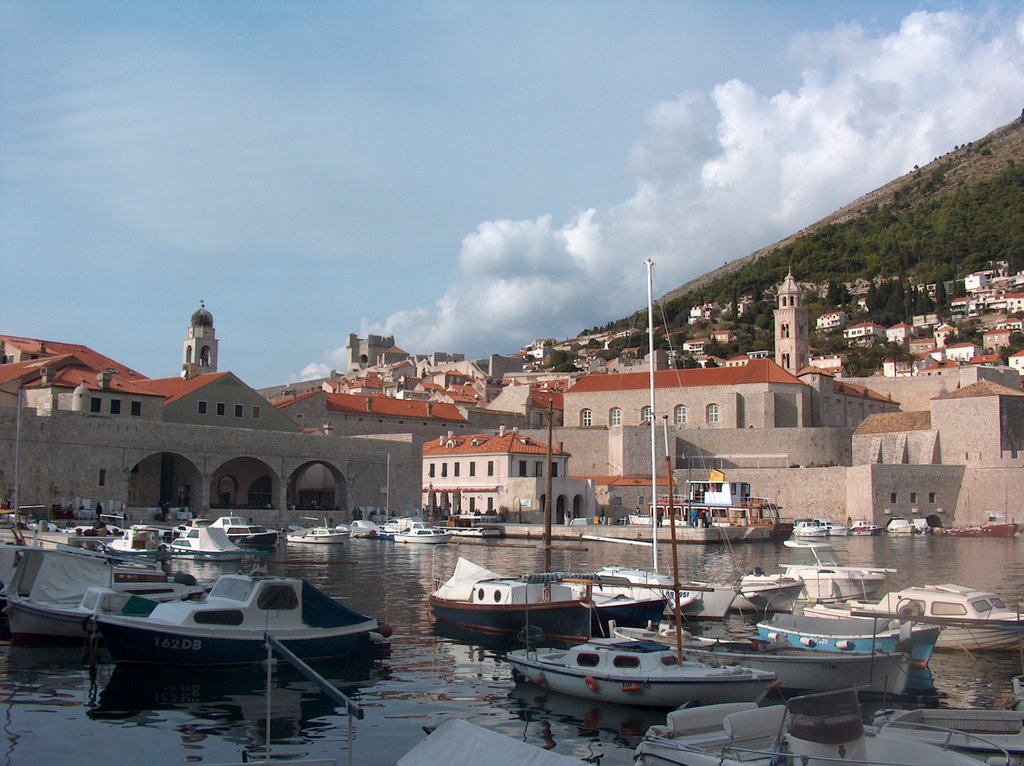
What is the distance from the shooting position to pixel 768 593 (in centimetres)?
1952

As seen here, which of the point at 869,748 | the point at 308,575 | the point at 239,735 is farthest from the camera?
the point at 308,575

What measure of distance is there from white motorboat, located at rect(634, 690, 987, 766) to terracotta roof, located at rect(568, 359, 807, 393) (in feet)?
181

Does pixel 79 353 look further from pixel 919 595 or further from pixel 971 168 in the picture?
pixel 971 168

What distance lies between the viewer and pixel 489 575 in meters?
17.8

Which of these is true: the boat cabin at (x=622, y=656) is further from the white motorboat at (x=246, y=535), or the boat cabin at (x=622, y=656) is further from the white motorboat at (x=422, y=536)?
the white motorboat at (x=422, y=536)

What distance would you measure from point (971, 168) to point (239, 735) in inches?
6984

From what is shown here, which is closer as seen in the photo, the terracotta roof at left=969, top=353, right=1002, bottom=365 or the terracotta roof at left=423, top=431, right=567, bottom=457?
the terracotta roof at left=423, top=431, right=567, bottom=457

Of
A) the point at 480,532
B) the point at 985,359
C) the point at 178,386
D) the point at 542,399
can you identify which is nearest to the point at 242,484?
the point at 178,386

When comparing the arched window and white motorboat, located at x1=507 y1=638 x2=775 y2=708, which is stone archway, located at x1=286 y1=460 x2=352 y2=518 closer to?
the arched window

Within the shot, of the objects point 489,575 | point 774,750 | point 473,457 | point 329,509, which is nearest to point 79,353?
point 329,509

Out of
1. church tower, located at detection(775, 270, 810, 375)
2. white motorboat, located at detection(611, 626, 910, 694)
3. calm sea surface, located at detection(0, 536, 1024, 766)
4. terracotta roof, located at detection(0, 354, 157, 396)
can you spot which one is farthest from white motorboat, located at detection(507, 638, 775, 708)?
church tower, located at detection(775, 270, 810, 375)

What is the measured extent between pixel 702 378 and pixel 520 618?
52112 mm

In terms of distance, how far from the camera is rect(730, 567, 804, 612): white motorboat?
63.3ft

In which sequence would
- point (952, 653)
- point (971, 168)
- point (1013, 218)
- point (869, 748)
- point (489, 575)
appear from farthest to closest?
point (971, 168) < point (1013, 218) < point (489, 575) < point (952, 653) < point (869, 748)
